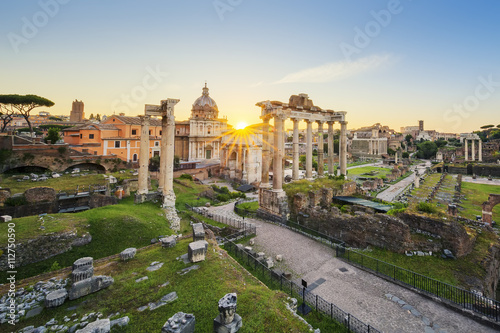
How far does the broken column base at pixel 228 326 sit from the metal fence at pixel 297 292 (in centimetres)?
364

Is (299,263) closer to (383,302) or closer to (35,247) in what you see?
(383,302)

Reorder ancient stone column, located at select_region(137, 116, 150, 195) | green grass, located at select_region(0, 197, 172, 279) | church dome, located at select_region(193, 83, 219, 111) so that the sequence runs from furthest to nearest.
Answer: church dome, located at select_region(193, 83, 219, 111) < ancient stone column, located at select_region(137, 116, 150, 195) < green grass, located at select_region(0, 197, 172, 279)

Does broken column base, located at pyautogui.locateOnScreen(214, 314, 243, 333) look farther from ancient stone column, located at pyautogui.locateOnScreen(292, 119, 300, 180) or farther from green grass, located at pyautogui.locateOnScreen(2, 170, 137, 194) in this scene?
ancient stone column, located at pyautogui.locateOnScreen(292, 119, 300, 180)

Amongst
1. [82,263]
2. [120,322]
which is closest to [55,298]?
[82,263]

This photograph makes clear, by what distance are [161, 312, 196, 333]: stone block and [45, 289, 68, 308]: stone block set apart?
12.1 ft

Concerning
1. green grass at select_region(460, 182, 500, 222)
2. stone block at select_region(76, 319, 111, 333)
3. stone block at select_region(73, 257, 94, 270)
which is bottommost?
green grass at select_region(460, 182, 500, 222)

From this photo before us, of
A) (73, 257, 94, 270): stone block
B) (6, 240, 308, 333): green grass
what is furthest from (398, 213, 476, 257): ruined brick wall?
(73, 257, 94, 270): stone block

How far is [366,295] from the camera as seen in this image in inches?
373

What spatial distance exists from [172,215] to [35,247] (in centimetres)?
744

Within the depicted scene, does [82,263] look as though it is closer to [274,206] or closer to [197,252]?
[197,252]

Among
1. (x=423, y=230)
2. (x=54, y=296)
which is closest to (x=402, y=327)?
(x=423, y=230)

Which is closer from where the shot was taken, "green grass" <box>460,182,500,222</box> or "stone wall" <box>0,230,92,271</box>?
"stone wall" <box>0,230,92,271</box>

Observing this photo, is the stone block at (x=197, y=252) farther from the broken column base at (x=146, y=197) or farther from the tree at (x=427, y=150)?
the tree at (x=427, y=150)

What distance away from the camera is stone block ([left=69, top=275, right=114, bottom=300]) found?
676 centimetres
